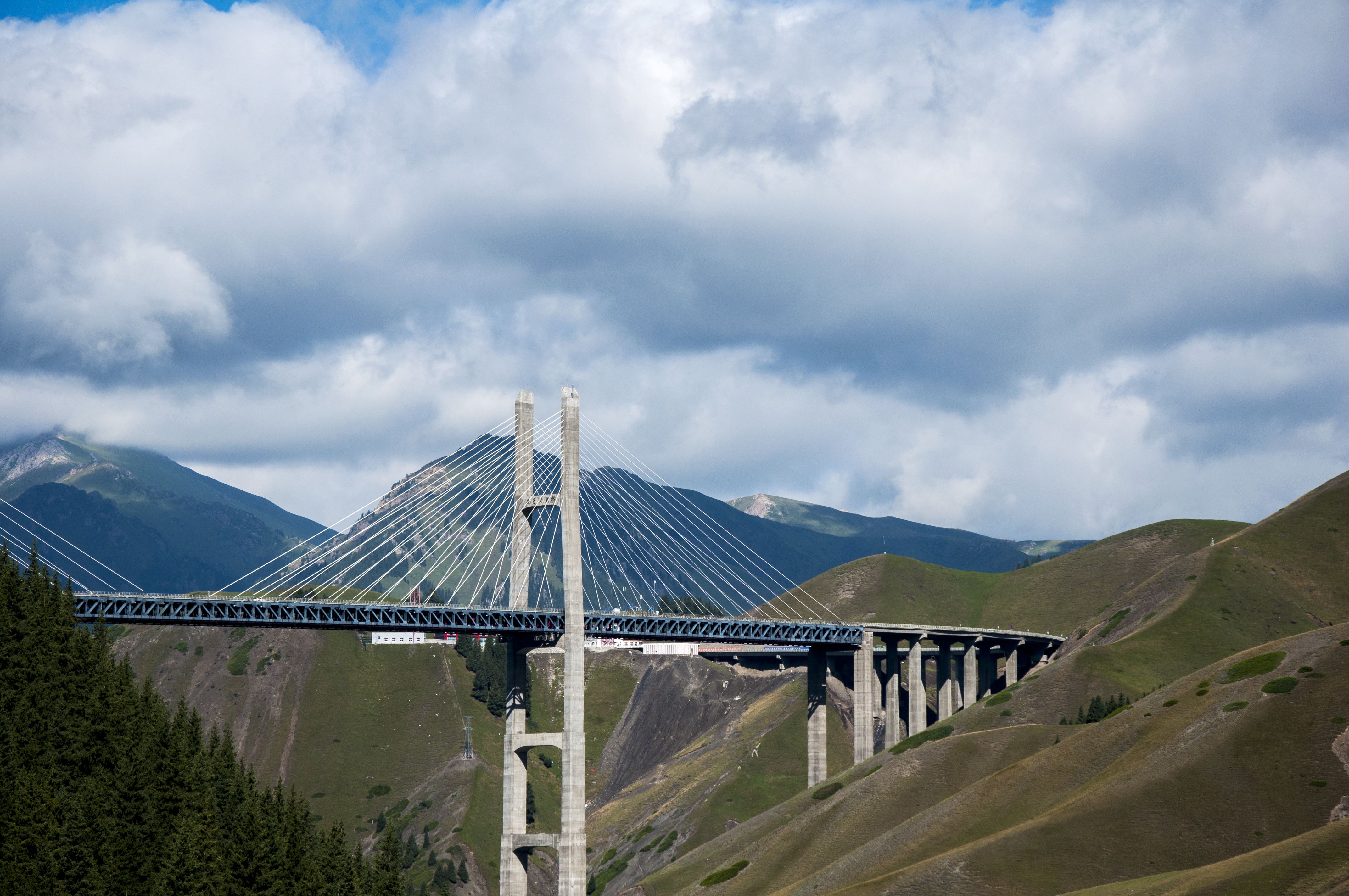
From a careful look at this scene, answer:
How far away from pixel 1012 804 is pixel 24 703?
69692 mm

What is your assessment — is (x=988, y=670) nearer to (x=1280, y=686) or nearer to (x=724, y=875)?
(x=724, y=875)

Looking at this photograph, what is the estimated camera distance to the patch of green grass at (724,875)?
104 m

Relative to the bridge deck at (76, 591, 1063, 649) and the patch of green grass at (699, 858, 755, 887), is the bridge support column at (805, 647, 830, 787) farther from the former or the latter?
the patch of green grass at (699, 858, 755, 887)

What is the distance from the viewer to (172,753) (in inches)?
3110

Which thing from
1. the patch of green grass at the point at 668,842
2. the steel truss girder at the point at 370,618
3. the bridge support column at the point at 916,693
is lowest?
the patch of green grass at the point at 668,842

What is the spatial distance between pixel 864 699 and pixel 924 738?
96.7 ft

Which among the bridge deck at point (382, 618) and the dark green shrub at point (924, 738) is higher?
the bridge deck at point (382, 618)

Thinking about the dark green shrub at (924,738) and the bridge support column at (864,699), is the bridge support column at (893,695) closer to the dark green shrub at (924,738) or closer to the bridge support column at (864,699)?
the bridge support column at (864,699)

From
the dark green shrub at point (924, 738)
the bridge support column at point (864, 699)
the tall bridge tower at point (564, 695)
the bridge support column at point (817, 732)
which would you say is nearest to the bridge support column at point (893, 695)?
the bridge support column at point (864, 699)

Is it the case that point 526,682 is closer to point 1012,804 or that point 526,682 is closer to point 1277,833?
point 1012,804

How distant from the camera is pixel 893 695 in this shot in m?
165

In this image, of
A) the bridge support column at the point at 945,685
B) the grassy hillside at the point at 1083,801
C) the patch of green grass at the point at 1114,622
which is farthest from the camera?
the bridge support column at the point at 945,685

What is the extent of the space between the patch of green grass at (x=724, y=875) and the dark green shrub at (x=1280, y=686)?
43.4 meters

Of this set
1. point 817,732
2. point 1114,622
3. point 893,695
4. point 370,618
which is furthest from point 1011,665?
point 370,618
